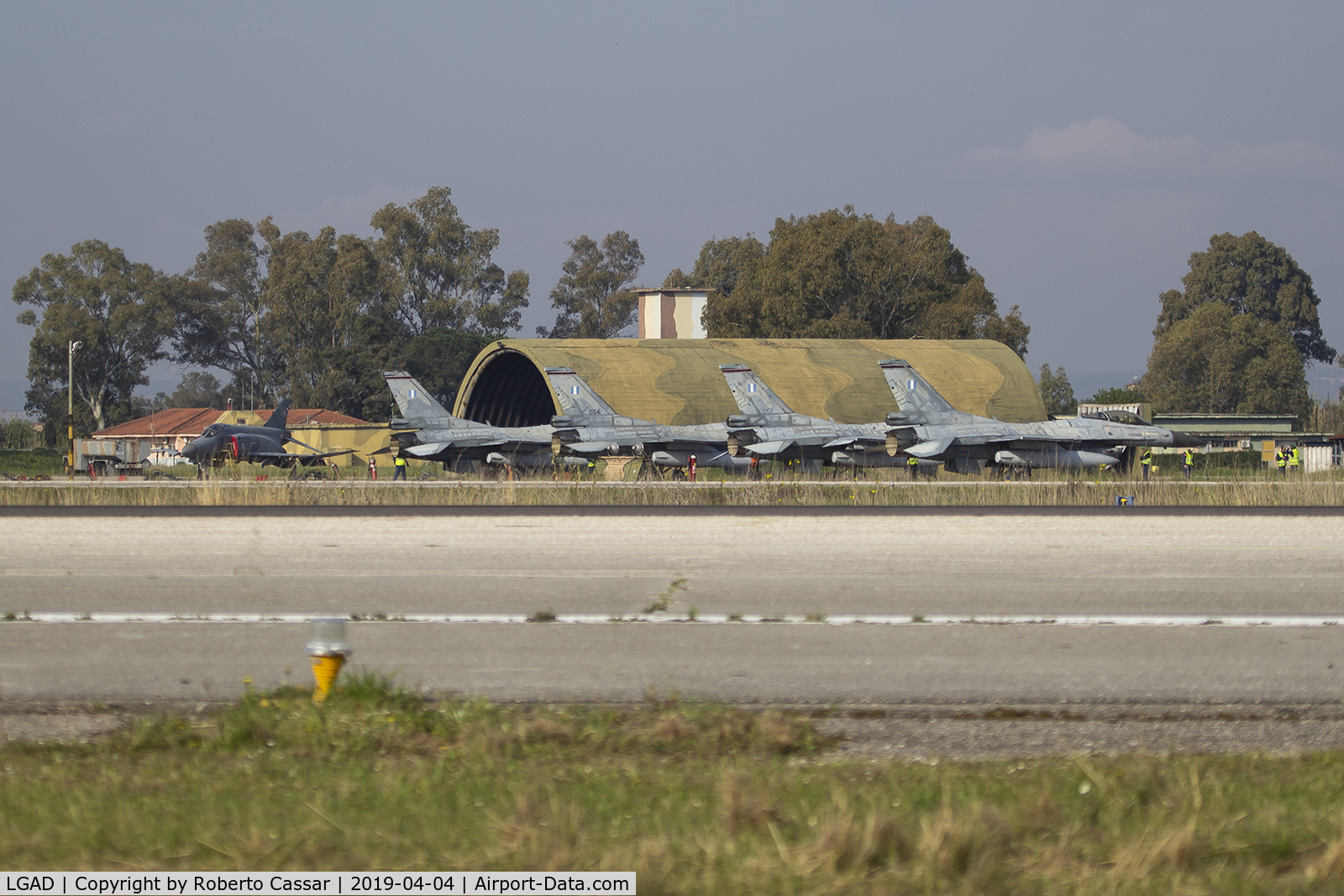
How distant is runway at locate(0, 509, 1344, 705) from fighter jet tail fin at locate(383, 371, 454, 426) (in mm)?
23744

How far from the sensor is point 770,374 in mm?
48000

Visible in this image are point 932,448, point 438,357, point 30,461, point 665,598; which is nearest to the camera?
point 665,598

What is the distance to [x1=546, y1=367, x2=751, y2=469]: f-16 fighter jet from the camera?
41156mm

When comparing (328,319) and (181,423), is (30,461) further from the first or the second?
(328,319)

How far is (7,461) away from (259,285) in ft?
153

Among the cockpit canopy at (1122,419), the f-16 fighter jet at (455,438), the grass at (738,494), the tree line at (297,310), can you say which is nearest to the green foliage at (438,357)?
the tree line at (297,310)

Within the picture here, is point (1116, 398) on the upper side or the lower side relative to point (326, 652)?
upper

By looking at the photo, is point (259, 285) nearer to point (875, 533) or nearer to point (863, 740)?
point (875, 533)

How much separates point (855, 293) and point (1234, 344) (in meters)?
43.1

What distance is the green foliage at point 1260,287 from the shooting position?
115 metres

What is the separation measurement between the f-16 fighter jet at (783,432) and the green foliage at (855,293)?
26.9 metres

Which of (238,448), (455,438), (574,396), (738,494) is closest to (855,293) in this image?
(574,396)

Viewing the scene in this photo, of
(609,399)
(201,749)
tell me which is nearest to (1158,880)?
(201,749)

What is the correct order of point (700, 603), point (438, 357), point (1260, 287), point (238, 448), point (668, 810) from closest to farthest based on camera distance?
point (668, 810) < point (700, 603) < point (238, 448) < point (438, 357) < point (1260, 287)
